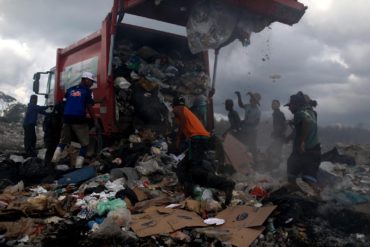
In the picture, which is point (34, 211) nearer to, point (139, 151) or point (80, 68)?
point (139, 151)

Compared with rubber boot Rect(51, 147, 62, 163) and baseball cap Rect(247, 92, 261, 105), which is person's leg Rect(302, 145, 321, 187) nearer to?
baseball cap Rect(247, 92, 261, 105)

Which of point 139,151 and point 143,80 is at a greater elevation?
point 143,80

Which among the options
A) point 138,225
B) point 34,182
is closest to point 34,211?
point 138,225

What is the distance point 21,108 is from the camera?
19.8m

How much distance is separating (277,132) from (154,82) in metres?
2.55

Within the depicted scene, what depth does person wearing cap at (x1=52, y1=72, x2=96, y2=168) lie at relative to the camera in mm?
5750

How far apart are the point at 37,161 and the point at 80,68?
2.16 meters

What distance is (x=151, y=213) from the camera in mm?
4012

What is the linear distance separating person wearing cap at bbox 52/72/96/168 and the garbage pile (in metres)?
0.40

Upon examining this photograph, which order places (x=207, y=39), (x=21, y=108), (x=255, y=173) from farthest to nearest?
(x=21, y=108) < (x=255, y=173) < (x=207, y=39)

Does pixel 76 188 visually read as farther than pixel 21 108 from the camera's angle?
No

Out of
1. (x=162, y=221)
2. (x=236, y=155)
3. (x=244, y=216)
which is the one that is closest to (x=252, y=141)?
(x=236, y=155)

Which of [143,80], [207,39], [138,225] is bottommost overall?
[138,225]

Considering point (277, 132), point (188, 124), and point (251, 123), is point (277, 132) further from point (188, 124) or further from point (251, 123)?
point (188, 124)
